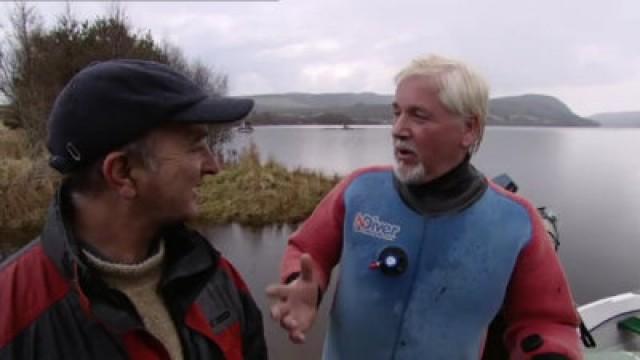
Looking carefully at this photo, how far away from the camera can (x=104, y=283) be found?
4.47 feet

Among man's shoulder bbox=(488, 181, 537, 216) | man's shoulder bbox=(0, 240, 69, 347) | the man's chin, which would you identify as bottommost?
man's shoulder bbox=(0, 240, 69, 347)

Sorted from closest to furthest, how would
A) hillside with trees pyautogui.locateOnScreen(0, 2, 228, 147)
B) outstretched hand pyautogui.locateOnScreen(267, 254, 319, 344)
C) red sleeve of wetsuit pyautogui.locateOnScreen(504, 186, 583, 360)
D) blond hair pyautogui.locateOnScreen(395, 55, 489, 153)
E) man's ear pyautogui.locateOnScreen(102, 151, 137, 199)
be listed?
man's ear pyautogui.locateOnScreen(102, 151, 137, 199)
outstretched hand pyautogui.locateOnScreen(267, 254, 319, 344)
red sleeve of wetsuit pyautogui.locateOnScreen(504, 186, 583, 360)
blond hair pyautogui.locateOnScreen(395, 55, 489, 153)
hillside with trees pyautogui.locateOnScreen(0, 2, 228, 147)

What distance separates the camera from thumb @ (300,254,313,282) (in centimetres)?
171

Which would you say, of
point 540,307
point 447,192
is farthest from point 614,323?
point 447,192

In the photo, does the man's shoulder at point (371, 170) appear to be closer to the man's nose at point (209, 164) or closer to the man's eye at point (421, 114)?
the man's eye at point (421, 114)

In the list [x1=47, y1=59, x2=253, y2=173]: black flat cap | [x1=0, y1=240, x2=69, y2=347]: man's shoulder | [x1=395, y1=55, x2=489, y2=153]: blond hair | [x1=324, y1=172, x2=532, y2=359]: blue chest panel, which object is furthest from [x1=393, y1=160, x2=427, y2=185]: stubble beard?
[x1=0, y1=240, x2=69, y2=347]: man's shoulder

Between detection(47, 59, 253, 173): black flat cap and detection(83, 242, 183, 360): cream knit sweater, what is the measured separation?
275mm

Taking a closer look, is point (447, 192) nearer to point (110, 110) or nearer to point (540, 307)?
point (540, 307)

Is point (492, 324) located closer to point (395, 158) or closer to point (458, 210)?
point (458, 210)

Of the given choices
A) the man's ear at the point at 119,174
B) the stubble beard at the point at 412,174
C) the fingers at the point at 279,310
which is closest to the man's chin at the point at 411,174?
the stubble beard at the point at 412,174

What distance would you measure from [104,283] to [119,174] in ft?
0.91

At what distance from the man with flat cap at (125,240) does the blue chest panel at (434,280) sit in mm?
575

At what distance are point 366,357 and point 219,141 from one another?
15970mm

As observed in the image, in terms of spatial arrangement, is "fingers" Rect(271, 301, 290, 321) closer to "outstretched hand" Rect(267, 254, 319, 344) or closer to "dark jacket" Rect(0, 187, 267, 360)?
"outstretched hand" Rect(267, 254, 319, 344)
